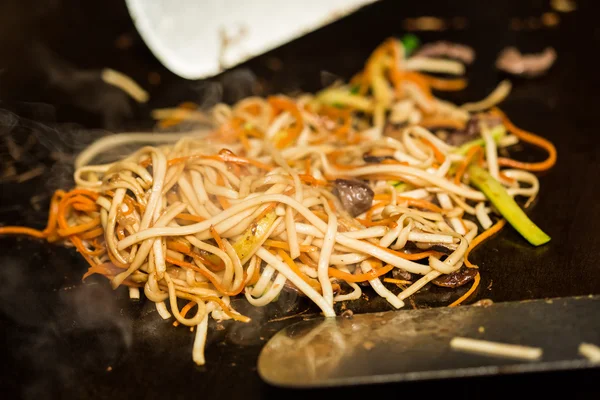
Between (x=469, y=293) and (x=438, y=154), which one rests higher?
(x=438, y=154)

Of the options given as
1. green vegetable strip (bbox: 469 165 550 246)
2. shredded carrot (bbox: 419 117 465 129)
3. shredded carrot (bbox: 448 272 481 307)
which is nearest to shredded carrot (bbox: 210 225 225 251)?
shredded carrot (bbox: 448 272 481 307)

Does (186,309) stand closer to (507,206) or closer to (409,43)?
(507,206)

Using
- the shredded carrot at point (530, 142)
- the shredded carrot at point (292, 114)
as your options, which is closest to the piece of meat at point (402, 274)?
the shredded carrot at point (530, 142)

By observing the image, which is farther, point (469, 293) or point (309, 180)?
point (309, 180)

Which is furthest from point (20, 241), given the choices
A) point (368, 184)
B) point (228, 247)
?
point (368, 184)

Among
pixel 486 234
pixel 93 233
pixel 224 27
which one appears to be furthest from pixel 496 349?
pixel 224 27

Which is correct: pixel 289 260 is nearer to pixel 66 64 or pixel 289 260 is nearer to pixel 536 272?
pixel 536 272

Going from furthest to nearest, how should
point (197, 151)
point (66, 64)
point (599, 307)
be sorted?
point (66, 64) < point (197, 151) < point (599, 307)
